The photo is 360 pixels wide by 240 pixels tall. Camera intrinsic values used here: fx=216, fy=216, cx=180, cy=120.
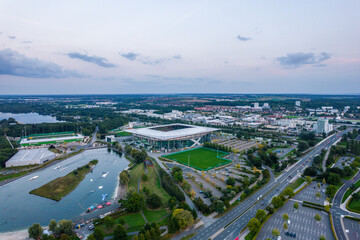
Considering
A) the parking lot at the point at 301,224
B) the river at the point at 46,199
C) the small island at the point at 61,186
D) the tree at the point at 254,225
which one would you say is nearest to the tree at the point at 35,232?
the river at the point at 46,199

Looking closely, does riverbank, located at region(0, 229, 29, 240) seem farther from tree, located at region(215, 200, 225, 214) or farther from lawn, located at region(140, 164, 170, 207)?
tree, located at region(215, 200, 225, 214)

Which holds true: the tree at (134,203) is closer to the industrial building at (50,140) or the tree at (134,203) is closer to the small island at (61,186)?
the small island at (61,186)

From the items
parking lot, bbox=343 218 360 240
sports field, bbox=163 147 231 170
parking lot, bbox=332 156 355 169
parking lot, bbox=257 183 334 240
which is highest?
parking lot, bbox=332 156 355 169

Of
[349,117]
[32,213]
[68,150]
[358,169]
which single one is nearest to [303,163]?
[358,169]

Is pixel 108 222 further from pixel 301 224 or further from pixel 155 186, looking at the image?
pixel 301 224

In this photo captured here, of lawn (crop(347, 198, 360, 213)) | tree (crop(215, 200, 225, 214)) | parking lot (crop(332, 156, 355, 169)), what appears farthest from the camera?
parking lot (crop(332, 156, 355, 169))

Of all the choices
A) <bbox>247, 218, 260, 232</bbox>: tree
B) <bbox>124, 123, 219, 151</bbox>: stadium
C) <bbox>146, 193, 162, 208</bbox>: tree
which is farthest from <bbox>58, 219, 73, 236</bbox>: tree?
<bbox>124, 123, 219, 151</bbox>: stadium
